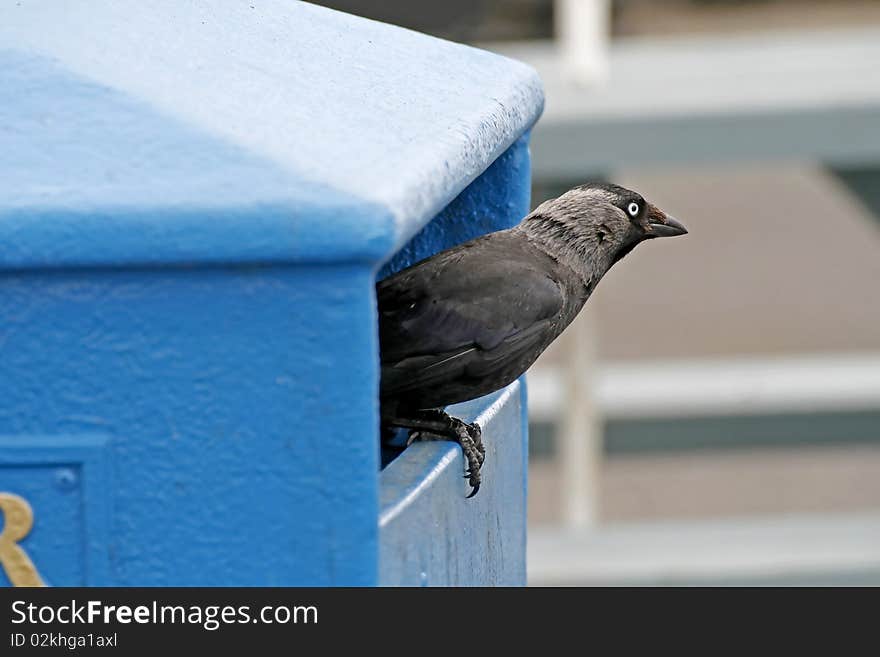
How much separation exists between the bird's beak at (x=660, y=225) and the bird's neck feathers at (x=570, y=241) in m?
0.10

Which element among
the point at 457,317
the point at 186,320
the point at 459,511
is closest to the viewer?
the point at 186,320

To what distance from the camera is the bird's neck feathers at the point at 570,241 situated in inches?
84.8

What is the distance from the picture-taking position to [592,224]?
221 cm

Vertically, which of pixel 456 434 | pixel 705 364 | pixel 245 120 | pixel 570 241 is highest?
pixel 705 364

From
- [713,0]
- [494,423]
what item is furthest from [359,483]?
[713,0]

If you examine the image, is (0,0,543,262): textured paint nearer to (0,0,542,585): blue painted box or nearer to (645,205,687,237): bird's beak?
(0,0,542,585): blue painted box

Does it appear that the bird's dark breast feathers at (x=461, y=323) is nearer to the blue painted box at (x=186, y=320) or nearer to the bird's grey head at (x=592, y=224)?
the bird's grey head at (x=592, y=224)

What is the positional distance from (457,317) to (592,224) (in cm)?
37

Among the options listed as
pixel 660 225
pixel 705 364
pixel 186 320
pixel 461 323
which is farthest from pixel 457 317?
pixel 705 364

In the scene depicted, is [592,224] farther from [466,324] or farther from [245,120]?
[245,120]

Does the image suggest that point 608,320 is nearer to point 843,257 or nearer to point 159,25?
point 843,257

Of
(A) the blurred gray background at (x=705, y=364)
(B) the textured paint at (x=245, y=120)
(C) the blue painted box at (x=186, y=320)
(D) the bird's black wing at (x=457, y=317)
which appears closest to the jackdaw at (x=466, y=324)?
(D) the bird's black wing at (x=457, y=317)

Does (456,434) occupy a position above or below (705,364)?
below

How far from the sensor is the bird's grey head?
2.18 meters
